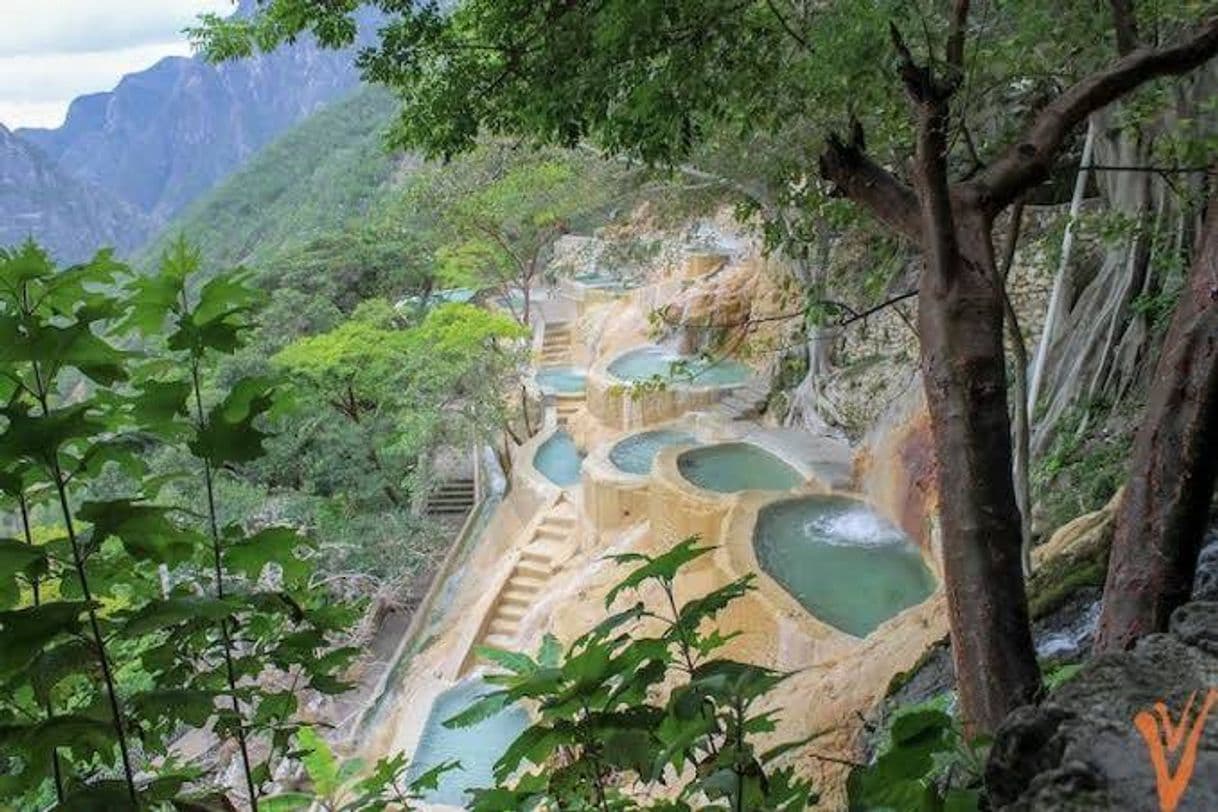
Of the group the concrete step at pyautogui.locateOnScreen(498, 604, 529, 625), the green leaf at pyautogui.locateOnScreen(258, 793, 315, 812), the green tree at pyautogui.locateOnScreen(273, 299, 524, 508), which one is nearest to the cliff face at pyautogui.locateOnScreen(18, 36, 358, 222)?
the green tree at pyautogui.locateOnScreen(273, 299, 524, 508)

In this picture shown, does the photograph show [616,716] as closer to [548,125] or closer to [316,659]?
[316,659]

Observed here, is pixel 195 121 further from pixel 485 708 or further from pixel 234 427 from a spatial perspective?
pixel 485 708

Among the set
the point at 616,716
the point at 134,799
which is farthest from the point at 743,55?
the point at 134,799

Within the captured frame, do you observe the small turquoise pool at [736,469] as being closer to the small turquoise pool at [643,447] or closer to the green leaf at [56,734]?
the small turquoise pool at [643,447]

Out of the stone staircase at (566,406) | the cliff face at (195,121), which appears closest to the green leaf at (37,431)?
the stone staircase at (566,406)

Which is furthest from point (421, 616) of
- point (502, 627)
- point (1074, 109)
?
point (1074, 109)

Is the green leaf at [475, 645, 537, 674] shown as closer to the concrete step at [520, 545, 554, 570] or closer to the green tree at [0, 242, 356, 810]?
the green tree at [0, 242, 356, 810]
